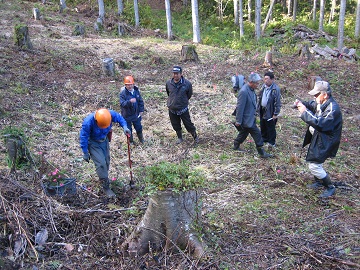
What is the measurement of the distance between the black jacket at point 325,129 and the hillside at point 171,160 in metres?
0.75

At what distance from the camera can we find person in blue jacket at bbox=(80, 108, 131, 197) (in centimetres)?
552

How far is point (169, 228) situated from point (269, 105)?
456 centimetres

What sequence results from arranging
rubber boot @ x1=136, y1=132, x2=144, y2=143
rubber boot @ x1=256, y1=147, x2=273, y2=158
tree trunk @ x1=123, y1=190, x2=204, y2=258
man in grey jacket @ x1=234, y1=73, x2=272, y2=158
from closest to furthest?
tree trunk @ x1=123, y1=190, x2=204, y2=258 < man in grey jacket @ x1=234, y1=73, x2=272, y2=158 < rubber boot @ x1=256, y1=147, x2=273, y2=158 < rubber boot @ x1=136, y1=132, x2=144, y2=143

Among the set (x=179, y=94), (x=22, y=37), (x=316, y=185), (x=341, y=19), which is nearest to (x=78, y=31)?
(x=22, y=37)

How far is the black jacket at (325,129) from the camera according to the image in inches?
208

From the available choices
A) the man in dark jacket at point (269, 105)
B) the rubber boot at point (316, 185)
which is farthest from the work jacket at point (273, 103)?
the rubber boot at point (316, 185)

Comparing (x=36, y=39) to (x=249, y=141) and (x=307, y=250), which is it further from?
(x=307, y=250)

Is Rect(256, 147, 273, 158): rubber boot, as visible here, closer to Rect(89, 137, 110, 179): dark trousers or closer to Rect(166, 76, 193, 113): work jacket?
Rect(166, 76, 193, 113): work jacket

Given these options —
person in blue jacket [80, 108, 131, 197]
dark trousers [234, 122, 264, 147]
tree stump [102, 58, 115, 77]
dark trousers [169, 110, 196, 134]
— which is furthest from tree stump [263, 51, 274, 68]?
person in blue jacket [80, 108, 131, 197]

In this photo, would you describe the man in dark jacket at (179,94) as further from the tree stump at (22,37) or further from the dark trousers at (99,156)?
the tree stump at (22,37)

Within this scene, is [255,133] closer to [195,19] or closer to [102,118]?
[102,118]

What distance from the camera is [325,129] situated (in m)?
5.34

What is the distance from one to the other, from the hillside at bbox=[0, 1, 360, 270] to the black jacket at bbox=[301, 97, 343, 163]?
0.75 metres

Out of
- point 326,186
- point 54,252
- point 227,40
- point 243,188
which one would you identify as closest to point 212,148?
point 243,188
